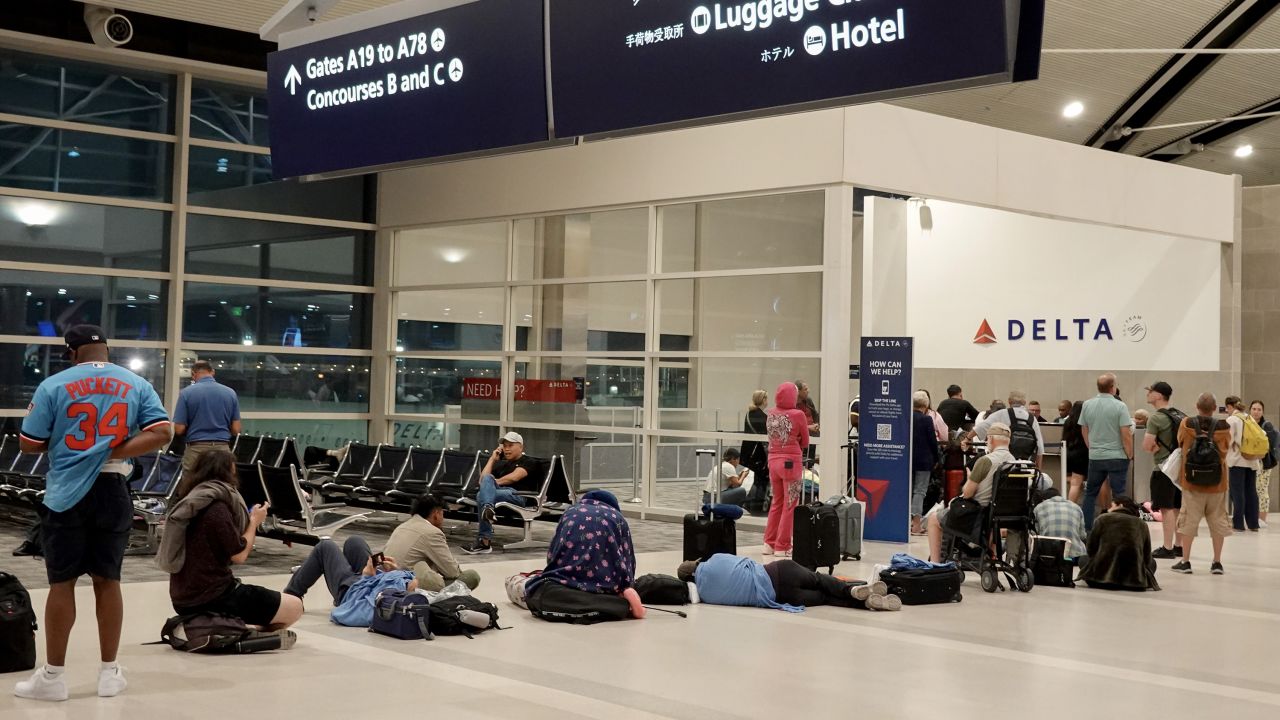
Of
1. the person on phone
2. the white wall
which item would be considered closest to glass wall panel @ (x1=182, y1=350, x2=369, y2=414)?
the person on phone

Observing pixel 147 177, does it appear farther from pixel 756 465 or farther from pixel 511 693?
pixel 511 693

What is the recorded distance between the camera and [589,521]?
8344mm

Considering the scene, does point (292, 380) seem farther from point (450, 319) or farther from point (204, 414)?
point (204, 414)

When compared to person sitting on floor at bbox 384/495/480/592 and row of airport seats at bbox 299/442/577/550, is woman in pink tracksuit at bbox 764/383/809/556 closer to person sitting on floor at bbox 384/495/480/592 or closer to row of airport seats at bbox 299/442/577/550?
row of airport seats at bbox 299/442/577/550

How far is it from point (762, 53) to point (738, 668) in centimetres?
328

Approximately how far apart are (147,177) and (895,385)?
10.1 meters

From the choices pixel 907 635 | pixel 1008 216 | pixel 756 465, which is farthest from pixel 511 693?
pixel 1008 216

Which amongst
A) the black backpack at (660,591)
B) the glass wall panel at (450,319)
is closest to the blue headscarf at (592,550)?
the black backpack at (660,591)

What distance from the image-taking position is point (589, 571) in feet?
27.9

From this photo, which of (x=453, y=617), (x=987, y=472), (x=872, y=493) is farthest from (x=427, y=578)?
(x=872, y=493)

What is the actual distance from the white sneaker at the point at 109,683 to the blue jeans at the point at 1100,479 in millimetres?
10035

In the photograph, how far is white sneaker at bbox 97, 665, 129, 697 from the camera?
19.4 feet

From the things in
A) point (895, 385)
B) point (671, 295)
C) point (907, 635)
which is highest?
point (671, 295)

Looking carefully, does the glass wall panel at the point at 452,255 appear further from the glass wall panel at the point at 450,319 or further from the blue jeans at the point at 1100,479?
the blue jeans at the point at 1100,479
